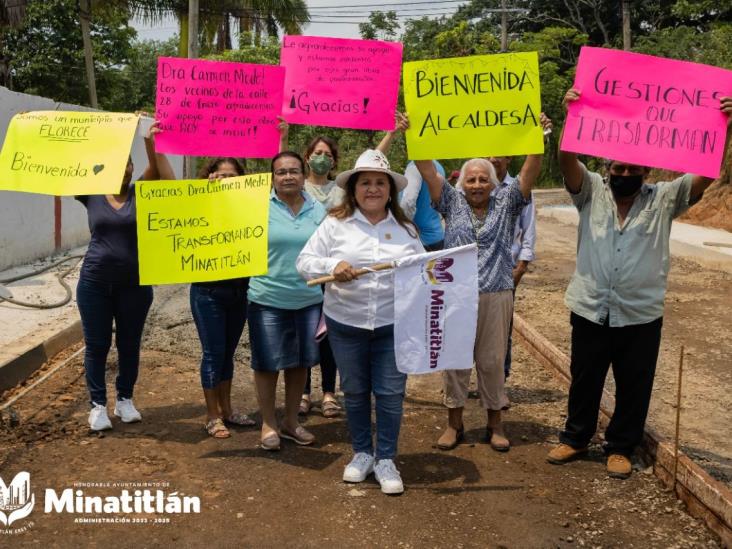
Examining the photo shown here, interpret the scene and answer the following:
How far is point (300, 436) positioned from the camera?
5.25 metres

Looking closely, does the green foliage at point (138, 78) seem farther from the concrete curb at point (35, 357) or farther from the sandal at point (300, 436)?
the sandal at point (300, 436)

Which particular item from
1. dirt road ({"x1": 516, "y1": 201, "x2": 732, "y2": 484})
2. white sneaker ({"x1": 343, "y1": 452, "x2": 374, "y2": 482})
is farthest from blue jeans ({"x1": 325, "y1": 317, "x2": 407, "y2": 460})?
dirt road ({"x1": 516, "y1": 201, "x2": 732, "y2": 484})

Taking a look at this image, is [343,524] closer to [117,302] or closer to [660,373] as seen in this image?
[117,302]

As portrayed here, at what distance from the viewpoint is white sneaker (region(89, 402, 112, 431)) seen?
527 centimetres

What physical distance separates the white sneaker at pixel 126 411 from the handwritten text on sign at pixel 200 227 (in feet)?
3.63

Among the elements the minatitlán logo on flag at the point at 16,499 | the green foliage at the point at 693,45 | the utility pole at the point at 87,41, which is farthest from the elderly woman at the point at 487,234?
the utility pole at the point at 87,41

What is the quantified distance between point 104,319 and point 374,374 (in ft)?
6.35

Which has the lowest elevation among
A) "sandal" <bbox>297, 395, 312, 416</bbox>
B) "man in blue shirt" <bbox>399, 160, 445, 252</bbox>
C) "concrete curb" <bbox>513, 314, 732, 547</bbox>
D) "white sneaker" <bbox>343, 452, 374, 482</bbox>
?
"sandal" <bbox>297, 395, 312, 416</bbox>

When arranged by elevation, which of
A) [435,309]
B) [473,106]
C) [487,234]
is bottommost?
[435,309]

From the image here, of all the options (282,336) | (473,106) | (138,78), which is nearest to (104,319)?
(282,336)

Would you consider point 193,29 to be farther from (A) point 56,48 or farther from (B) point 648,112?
(B) point 648,112

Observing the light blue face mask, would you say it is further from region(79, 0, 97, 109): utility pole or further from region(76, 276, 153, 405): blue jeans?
region(79, 0, 97, 109): utility pole

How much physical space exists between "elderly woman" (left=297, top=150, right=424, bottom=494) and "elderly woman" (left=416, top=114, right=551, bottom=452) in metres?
0.46

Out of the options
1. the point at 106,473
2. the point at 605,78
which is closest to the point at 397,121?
the point at 605,78
